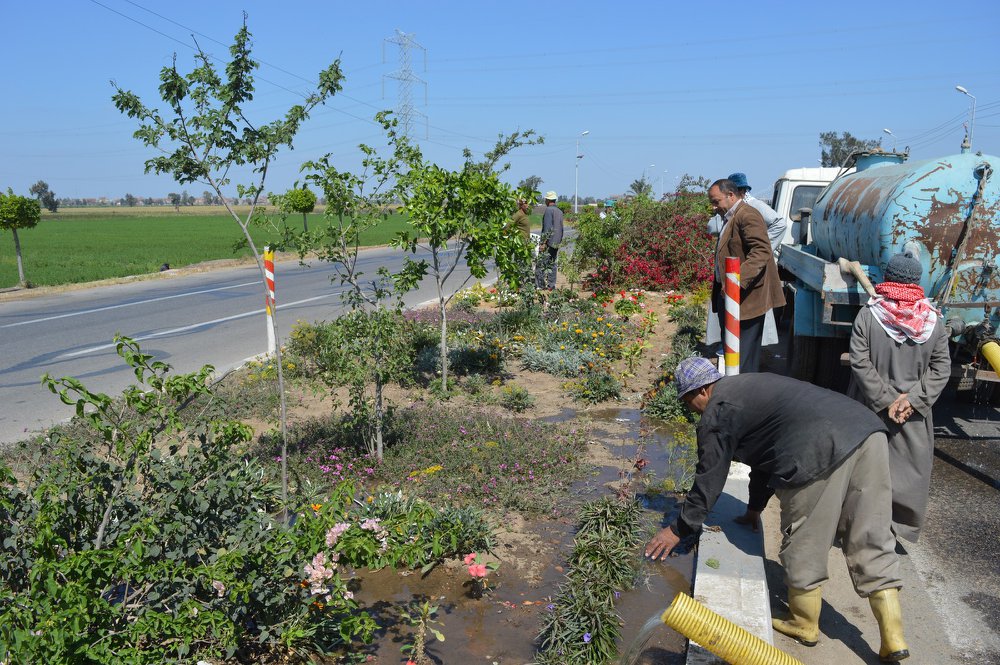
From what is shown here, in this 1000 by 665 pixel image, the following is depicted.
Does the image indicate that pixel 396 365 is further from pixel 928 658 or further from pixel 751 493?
pixel 928 658

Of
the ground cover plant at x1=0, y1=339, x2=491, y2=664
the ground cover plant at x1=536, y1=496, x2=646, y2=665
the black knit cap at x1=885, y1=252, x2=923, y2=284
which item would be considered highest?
the black knit cap at x1=885, y1=252, x2=923, y2=284

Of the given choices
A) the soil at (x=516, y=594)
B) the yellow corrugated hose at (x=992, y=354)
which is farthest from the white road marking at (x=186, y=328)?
the yellow corrugated hose at (x=992, y=354)

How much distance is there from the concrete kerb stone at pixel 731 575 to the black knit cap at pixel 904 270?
1.66 meters

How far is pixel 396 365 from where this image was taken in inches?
245

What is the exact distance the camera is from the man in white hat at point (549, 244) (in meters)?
13.0

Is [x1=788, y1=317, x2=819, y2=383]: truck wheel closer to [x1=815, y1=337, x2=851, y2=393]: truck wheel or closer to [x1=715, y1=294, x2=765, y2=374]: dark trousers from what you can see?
[x1=815, y1=337, x2=851, y2=393]: truck wheel

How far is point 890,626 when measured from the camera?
139 inches

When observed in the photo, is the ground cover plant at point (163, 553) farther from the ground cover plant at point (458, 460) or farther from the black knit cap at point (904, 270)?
the black knit cap at point (904, 270)

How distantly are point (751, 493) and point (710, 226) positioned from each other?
387cm

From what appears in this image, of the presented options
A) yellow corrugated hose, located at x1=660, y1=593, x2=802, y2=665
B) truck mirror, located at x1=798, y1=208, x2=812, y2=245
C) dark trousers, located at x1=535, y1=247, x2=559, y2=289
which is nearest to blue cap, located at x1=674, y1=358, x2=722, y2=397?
yellow corrugated hose, located at x1=660, y1=593, x2=802, y2=665

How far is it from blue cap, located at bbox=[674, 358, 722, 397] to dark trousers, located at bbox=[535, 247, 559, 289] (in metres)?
9.06

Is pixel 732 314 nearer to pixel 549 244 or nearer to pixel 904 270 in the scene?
pixel 904 270

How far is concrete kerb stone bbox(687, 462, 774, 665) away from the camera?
365 centimetres

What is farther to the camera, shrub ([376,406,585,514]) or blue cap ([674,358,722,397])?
shrub ([376,406,585,514])
